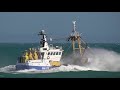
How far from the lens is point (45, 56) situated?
13.8m

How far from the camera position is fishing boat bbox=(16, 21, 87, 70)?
44.1 ft

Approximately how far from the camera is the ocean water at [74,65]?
41.9 feet

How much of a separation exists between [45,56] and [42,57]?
0.22 feet

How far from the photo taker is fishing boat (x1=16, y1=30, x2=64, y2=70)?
1345cm

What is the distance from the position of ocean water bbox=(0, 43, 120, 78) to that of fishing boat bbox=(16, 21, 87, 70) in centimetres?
11

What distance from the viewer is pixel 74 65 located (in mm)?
13602

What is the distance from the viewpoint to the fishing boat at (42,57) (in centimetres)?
1345

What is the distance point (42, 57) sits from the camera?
13742mm

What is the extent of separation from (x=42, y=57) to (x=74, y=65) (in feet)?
2.23

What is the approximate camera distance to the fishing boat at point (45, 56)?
13.4 meters
